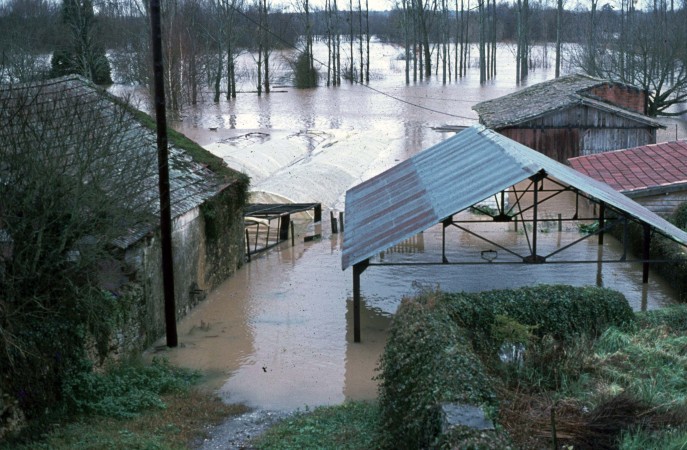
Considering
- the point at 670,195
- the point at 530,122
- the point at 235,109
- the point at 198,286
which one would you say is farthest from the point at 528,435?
the point at 235,109

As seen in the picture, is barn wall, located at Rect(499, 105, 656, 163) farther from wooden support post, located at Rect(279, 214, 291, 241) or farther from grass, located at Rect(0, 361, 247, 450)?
grass, located at Rect(0, 361, 247, 450)

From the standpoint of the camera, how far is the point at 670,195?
24344 millimetres

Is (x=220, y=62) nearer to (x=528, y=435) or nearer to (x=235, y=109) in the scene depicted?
(x=235, y=109)

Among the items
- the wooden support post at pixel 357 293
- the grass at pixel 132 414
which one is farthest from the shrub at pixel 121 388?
the wooden support post at pixel 357 293

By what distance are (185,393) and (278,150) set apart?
25.3 meters

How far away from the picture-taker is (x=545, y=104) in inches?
1369

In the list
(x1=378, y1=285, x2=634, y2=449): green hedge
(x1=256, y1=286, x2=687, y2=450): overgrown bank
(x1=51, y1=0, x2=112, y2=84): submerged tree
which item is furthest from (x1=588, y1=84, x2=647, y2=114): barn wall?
(x1=378, y1=285, x2=634, y2=449): green hedge

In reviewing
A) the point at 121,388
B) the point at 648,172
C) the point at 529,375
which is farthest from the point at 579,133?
the point at 121,388

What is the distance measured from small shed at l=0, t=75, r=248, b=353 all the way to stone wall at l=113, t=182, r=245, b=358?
21 millimetres

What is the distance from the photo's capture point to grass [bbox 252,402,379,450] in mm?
10995

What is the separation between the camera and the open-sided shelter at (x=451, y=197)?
16.1 m

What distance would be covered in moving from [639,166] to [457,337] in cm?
1782

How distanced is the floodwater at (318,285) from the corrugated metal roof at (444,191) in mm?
1731

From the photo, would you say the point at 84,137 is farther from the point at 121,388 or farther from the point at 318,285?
the point at 318,285
